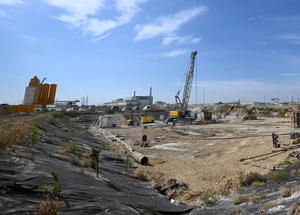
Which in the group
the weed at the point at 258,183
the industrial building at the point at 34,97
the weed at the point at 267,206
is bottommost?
the weed at the point at 258,183

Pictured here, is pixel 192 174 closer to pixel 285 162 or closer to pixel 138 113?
pixel 285 162

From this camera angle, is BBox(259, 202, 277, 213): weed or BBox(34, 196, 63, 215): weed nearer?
BBox(34, 196, 63, 215): weed

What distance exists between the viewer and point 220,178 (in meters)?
8.56

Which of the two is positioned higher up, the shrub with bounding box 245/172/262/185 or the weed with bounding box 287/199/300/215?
the weed with bounding box 287/199/300/215

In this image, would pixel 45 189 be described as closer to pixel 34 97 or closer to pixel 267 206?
pixel 267 206

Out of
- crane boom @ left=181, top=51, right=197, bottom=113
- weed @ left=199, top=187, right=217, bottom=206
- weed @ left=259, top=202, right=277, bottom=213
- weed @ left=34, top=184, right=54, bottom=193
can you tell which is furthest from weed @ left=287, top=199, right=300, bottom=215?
crane boom @ left=181, top=51, right=197, bottom=113

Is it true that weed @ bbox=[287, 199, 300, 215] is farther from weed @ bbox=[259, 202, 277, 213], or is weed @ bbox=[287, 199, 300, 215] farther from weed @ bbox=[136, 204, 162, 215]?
weed @ bbox=[136, 204, 162, 215]

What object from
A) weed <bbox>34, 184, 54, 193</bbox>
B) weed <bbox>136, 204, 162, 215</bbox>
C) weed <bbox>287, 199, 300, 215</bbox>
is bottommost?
weed <bbox>136, 204, 162, 215</bbox>

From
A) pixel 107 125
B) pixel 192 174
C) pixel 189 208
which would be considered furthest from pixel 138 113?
pixel 189 208

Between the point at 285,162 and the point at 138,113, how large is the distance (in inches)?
1790

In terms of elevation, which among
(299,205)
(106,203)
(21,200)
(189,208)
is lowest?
(189,208)

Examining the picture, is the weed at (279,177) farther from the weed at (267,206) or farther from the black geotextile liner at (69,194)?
the black geotextile liner at (69,194)

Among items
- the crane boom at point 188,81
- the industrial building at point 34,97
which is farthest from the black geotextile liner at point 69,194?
the crane boom at point 188,81

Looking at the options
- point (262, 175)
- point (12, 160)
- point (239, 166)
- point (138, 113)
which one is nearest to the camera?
point (12, 160)
